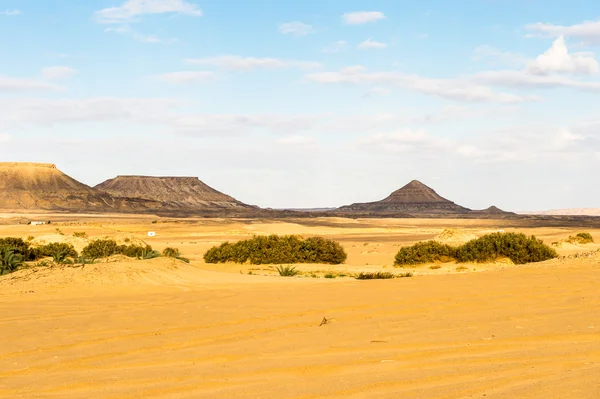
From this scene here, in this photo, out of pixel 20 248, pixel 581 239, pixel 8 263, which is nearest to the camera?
pixel 8 263

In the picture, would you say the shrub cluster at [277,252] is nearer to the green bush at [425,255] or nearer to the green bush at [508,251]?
the green bush at [425,255]

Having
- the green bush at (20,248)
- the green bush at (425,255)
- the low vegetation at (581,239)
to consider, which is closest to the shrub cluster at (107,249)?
the green bush at (20,248)

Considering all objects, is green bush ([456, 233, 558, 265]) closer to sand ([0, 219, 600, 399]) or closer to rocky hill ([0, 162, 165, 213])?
sand ([0, 219, 600, 399])

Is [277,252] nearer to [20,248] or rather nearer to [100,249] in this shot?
[100,249]

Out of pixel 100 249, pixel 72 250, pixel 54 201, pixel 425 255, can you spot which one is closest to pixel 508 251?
pixel 425 255

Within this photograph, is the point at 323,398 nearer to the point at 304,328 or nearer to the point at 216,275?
the point at 304,328

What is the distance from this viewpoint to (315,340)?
9273mm

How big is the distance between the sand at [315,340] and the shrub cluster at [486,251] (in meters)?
12.4

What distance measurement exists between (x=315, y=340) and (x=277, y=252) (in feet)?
71.3

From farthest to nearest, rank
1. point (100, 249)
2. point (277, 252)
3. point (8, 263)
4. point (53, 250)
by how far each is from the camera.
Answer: point (100, 249), point (53, 250), point (277, 252), point (8, 263)

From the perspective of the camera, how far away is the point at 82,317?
39.3 ft

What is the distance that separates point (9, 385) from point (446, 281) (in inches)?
408

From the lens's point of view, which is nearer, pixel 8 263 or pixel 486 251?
pixel 8 263

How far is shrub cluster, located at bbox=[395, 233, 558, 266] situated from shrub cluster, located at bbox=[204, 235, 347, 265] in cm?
332
